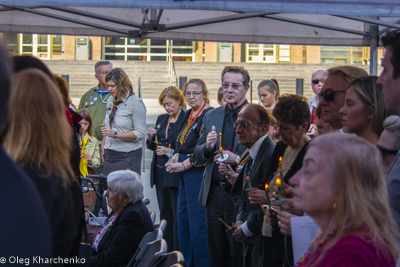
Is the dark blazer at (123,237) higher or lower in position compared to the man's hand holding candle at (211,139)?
lower

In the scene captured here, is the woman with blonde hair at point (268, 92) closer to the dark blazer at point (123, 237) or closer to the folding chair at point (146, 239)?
the dark blazer at point (123, 237)

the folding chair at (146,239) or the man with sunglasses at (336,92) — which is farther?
the folding chair at (146,239)

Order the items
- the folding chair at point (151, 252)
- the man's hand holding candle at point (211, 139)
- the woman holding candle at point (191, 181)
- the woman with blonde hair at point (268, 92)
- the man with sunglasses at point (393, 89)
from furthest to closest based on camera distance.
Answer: the woman with blonde hair at point (268, 92) → the woman holding candle at point (191, 181) → the man's hand holding candle at point (211, 139) → the folding chair at point (151, 252) → the man with sunglasses at point (393, 89)

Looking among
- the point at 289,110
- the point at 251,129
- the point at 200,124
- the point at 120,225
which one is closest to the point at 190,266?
the point at 200,124

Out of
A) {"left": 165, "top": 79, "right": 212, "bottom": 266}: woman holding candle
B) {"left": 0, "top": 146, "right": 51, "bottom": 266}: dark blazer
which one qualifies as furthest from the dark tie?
{"left": 0, "top": 146, "right": 51, "bottom": 266}: dark blazer

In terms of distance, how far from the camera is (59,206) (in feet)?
5.42

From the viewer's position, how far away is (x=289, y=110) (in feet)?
10.6

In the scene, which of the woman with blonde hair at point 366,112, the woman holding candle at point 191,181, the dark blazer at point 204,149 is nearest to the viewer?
the woman with blonde hair at point 366,112

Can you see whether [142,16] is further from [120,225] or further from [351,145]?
[351,145]

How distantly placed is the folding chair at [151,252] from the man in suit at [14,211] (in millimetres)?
1815

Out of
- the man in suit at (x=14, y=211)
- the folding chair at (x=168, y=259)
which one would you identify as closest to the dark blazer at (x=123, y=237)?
the folding chair at (x=168, y=259)

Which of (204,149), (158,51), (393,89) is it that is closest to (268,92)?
(204,149)

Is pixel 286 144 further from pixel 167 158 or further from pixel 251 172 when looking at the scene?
pixel 167 158

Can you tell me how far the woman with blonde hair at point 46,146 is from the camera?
1629mm
